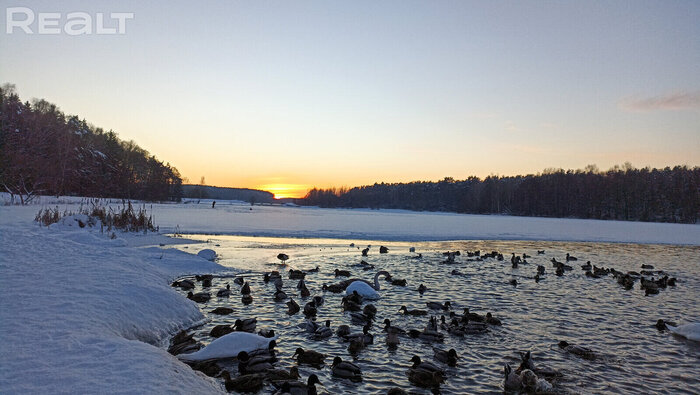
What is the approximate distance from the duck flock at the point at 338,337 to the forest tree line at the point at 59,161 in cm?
4881

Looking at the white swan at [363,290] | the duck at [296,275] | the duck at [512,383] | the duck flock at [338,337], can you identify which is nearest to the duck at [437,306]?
the duck flock at [338,337]

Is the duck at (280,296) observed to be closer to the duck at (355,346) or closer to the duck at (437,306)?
the duck at (355,346)

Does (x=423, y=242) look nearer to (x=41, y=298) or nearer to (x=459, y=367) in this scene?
(x=459, y=367)

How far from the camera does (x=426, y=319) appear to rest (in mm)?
10648

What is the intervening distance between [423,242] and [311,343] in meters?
24.9

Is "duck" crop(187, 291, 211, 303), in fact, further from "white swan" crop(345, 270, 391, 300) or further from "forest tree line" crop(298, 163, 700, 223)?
"forest tree line" crop(298, 163, 700, 223)

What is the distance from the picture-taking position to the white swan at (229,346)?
7.16 m

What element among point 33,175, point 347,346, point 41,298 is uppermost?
point 33,175

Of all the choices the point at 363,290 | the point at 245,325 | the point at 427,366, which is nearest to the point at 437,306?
the point at 363,290

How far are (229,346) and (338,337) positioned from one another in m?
2.75

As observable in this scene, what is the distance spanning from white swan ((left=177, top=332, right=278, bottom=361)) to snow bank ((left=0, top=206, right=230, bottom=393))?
906 mm

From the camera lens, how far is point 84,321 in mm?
6785

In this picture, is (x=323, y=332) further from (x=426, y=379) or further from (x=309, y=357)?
(x=426, y=379)

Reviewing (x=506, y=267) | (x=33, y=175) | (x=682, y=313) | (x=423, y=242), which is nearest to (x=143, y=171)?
(x=33, y=175)
